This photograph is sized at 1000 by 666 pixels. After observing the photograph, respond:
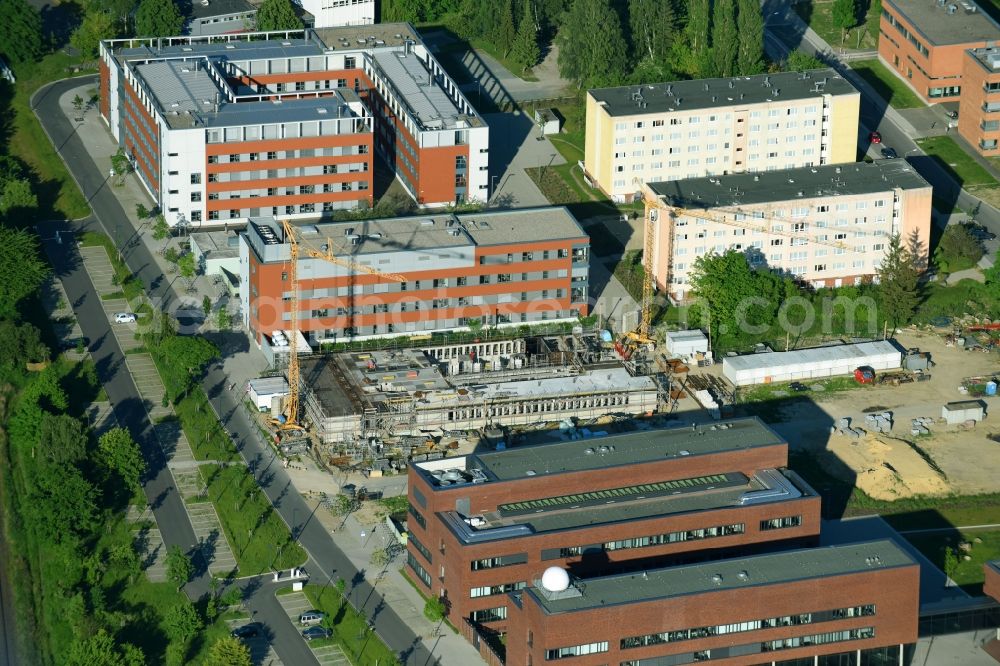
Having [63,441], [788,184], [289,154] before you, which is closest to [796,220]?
[788,184]

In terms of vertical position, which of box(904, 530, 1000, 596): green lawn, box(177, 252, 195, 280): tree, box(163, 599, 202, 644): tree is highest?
box(177, 252, 195, 280): tree

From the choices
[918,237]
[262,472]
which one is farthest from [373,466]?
[918,237]

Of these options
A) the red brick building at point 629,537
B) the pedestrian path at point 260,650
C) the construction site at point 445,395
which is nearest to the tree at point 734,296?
the construction site at point 445,395

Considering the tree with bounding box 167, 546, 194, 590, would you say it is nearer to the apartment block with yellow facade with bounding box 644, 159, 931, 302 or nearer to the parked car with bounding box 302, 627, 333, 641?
the parked car with bounding box 302, 627, 333, 641

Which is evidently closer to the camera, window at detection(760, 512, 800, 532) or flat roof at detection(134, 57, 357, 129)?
window at detection(760, 512, 800, 532)

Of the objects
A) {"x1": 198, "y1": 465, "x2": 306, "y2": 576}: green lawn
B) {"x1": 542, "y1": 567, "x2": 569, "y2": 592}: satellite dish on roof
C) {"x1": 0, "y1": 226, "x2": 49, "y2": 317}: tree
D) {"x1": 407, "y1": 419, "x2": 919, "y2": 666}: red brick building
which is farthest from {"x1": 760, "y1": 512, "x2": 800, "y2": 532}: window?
{"x1": 0, "y1": 226, "x2": 49, "y2": 317}: tree

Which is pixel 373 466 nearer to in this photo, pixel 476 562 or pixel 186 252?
pixel 476 562

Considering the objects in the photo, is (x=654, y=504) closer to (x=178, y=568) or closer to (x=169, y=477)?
(x=178, y=568)
